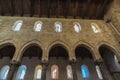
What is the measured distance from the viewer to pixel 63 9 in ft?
35.9

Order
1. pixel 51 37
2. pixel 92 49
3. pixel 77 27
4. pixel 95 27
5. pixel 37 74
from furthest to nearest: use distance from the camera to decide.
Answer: pixel 37 74
pixel 95 27
pixel 77 27
pixel 51 37
pixel 92 49

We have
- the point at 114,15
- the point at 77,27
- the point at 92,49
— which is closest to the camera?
the point at 92,49

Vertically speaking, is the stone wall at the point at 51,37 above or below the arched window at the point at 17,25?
below

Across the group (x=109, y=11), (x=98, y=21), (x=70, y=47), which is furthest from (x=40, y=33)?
(x=109, y=11)

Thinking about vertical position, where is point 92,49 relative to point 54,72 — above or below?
above

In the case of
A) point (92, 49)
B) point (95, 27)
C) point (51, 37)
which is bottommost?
point (92, 49)

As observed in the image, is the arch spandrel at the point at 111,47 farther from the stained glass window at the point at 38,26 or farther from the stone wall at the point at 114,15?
the stained glass window at the point at 38,26

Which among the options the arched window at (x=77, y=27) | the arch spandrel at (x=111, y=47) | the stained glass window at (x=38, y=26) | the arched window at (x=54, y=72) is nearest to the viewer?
the arch spandrel at (x=111, y=47)

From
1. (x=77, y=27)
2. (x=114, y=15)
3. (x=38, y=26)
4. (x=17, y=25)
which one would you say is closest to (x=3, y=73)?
(x=17, y=25)

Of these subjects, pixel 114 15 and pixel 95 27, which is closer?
pixel 114 15

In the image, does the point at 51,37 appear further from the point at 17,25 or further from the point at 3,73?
the point at 3,73

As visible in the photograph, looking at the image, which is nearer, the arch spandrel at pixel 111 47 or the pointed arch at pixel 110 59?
the arch spandrel at pixel 111 47

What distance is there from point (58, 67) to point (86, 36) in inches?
176

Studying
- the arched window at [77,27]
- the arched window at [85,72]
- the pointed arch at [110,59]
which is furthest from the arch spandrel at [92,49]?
the arched window at [85,72]
